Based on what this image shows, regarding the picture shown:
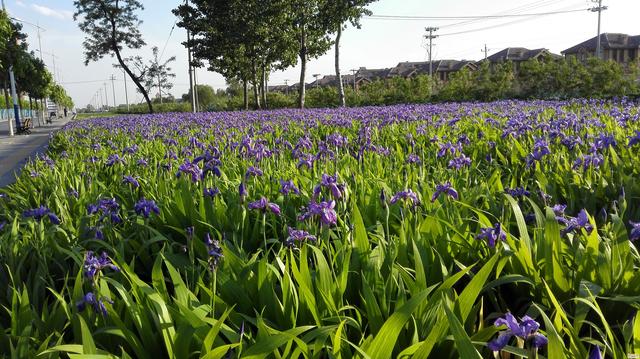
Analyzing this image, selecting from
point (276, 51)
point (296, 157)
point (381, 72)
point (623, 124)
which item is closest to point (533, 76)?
point (276, 51)

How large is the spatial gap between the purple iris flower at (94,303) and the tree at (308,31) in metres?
27.6

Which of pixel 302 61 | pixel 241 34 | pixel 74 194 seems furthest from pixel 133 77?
pixel 74 194

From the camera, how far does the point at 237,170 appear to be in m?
4.32

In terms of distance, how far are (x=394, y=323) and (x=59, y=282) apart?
1892 millimetres

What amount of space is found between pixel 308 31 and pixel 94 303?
3085cm

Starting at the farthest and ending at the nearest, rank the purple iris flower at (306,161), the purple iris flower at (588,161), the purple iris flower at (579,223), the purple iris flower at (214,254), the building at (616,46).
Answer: the building at (616,46) → the purple iris flower at (306,161) → the purple iris flower at (588,161) → the purple iris flower at (579,223) → the purple iris flower at (214,254)

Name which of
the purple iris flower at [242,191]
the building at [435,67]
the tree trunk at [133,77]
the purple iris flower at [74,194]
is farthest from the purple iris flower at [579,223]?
the building at [435,67]

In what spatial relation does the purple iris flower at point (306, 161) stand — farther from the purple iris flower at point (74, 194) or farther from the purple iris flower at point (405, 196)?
the purple iris flower at point (74, 194)

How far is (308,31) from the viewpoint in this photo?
1217 inches

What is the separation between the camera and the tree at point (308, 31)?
1136 inches

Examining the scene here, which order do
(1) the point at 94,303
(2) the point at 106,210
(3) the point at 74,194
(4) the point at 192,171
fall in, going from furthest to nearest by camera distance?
1. (3) the point at 74,194
2. (4) the point at 192,171
3. (2) the point at 106,210
4. (1) the point at 94,303

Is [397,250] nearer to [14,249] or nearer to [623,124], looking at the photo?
[14,249]

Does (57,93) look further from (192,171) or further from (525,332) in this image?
(525,332)

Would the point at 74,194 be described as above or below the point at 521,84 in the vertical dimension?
below
